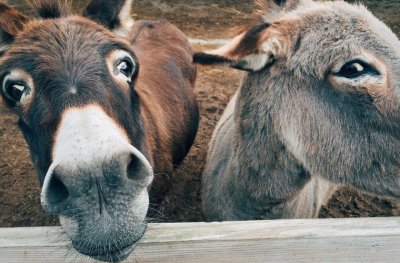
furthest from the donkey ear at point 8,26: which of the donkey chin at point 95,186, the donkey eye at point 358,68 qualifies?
the donkey eye at point 358,68

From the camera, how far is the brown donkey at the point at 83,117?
146 centimetres

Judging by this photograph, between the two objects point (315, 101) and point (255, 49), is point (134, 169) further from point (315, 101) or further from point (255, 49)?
point (315, 101)

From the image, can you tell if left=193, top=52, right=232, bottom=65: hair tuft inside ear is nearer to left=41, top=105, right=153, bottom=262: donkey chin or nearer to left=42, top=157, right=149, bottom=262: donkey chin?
left=41, top=105, right=153, bottom=262: donkey chin

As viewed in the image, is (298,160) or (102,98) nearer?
(102,98)

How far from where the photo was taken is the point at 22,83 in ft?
6.00

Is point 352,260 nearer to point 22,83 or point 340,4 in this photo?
point 340,4

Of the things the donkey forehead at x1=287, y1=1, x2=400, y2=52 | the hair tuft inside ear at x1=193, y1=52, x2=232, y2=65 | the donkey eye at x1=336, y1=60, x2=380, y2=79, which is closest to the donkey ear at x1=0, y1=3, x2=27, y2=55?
the hair tuft inside ear at x1=193, y1=52, x2=232, y2=65

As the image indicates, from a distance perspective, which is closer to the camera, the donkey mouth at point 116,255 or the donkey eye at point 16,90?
the donkey mouth at point 116,255

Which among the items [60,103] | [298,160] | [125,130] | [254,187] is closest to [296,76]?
[298,160]

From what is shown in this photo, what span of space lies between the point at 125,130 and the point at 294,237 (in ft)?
2.92

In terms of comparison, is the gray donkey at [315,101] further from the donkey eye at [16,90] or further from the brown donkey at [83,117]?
the donkey eye at [16,90]

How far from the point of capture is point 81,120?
→ 152 centimetres

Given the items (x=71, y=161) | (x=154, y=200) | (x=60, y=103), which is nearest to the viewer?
(x=71, y=161)

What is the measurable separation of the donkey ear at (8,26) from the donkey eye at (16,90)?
1.22 ft
